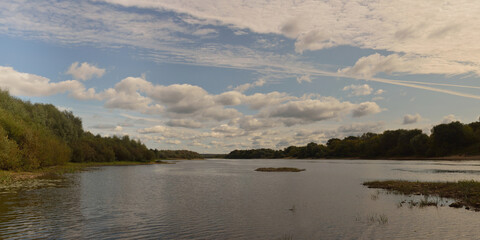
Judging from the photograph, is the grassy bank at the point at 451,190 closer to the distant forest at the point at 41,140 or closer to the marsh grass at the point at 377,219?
the marsh grass at the point at 377,219

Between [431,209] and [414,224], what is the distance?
324 inches

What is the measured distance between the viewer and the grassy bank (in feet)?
108

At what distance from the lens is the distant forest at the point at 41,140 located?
7256cm

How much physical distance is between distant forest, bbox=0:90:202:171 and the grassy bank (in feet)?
259

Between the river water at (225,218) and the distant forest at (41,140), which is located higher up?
the distant forest at (41,140)

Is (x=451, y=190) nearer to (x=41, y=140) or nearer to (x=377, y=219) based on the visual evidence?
(x=377, y=219)

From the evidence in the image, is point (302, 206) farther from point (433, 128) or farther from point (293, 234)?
point (433, 128)

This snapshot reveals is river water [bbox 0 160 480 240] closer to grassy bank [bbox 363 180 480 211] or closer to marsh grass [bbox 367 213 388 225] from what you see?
marsh grass [bbox 367 213 388 225]

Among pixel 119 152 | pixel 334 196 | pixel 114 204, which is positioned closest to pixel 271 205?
pixel 334 196

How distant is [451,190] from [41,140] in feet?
342

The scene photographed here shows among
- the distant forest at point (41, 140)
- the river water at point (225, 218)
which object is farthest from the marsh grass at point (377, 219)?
the distant forest at point (41, 140)

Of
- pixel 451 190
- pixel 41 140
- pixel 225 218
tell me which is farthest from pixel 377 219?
pixel 41 140

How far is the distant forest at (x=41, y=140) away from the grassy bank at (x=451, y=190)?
7899 cm

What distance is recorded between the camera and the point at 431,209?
30.8 m
